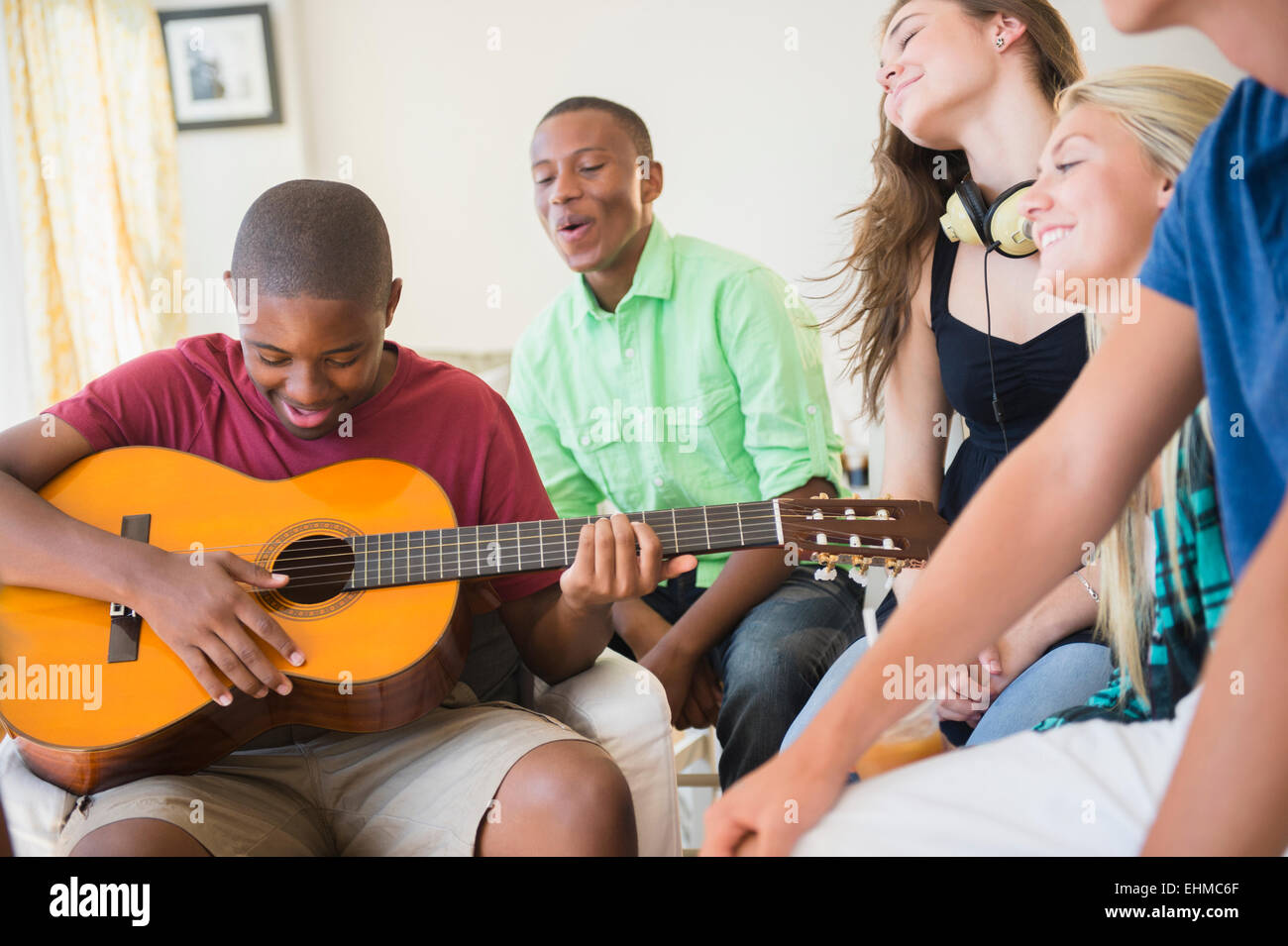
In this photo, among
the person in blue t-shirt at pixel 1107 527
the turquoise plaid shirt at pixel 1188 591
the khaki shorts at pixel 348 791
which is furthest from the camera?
the khaki shorts at pixel 348 791

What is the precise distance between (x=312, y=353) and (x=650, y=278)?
829 millimetres

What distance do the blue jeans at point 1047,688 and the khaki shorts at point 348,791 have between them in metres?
0.36

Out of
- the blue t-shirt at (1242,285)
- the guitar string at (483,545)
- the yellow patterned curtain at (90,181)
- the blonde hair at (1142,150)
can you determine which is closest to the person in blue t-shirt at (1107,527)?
the blue t-shirt at (1242,285)

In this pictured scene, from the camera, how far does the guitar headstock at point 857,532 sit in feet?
3.64

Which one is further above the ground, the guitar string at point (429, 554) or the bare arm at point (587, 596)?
the guitar string at point (429, 554)

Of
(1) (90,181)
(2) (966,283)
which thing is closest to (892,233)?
(2) (966,283)

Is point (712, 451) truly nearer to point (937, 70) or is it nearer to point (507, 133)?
point (937, 70)

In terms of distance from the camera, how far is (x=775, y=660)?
1513 millimetres

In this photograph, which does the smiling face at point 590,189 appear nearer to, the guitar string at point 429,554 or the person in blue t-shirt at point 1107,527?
the guitar string at point 429,554

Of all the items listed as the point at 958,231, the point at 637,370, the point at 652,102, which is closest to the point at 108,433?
the point at 637,370

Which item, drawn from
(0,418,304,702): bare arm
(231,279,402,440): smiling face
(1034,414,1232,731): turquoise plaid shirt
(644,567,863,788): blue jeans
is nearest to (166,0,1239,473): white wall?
(644,567,863,788): blue jeans

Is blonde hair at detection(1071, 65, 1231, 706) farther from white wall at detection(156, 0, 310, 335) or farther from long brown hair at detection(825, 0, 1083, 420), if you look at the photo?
white wall at detection(156, 0, 310, 335)

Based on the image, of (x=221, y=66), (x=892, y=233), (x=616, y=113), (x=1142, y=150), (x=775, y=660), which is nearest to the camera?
(x=1142, y=150)

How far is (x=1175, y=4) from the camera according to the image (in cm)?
61
